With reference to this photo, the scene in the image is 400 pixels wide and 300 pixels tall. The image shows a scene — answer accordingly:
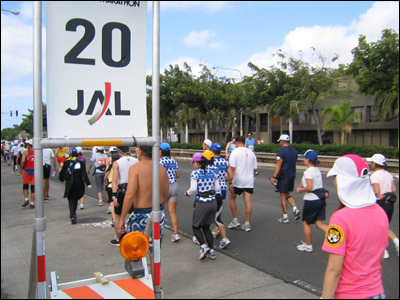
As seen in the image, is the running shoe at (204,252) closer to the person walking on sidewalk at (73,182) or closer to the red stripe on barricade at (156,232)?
the red stripe on barricade at (156,232)

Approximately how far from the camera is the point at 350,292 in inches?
91.9

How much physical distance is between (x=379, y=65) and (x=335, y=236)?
21.4 meters

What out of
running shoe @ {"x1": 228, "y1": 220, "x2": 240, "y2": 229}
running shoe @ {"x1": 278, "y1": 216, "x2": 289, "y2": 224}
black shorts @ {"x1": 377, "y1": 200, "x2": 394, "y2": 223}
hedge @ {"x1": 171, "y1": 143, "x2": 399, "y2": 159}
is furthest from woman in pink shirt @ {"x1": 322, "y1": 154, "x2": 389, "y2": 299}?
hedge @ {"x1": 171, "y1": 143, "x2": 399, "y2": 159}

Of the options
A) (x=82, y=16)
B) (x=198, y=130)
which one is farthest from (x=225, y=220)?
(x=198, y=130)

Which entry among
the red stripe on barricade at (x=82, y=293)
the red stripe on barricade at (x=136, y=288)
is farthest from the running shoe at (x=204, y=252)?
the red stripe on barricade at (x=82, y=293)

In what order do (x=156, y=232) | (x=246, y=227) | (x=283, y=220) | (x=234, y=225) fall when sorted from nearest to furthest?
1. (x=156, y=232)
2. (x=246, y=227)
3. (x=234, y=225)
4. (x=283, y=220)

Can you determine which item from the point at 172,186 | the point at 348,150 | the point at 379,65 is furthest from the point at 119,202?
the point at 379,65

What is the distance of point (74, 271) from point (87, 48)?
3624 mm

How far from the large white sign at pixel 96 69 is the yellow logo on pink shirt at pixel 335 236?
4.74ft

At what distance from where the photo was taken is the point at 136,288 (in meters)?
2.30

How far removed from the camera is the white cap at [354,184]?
92.3 inches

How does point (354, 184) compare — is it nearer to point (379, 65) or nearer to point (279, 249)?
point (279, 249)

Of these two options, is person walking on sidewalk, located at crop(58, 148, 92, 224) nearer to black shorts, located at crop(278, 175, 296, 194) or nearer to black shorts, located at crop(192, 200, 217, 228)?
black shorts, located at crop(192, 200, 217, 228)

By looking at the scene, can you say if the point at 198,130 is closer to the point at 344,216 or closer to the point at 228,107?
the point at 228,107
